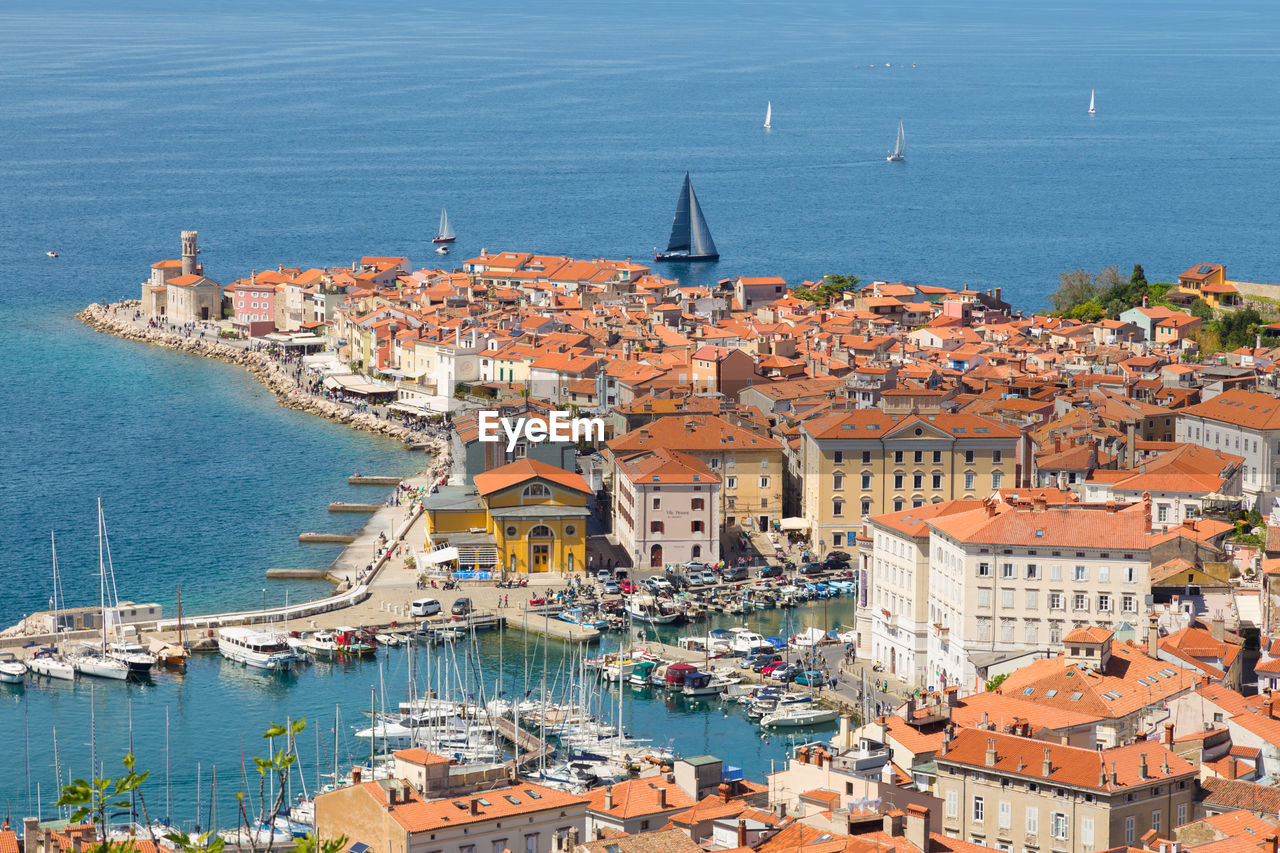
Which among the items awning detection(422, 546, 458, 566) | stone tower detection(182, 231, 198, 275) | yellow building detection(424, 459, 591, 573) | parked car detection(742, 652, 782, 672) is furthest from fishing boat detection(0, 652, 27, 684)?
stone tower detection(182, 231, 198, 275)

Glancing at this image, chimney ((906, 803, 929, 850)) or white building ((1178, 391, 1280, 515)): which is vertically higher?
chimney ((906, 803, 929, 850))

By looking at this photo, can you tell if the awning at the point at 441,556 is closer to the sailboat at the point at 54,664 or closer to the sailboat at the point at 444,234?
A: the sailboat at the point at 54,664

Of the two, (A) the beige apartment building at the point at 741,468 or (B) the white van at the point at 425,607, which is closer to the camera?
(B) the white van at the point at 425,607

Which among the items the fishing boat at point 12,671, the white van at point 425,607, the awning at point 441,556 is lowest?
the fishing boat at point 12,671

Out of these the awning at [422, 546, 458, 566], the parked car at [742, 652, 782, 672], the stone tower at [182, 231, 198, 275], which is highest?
the stone tower at [182, 231, 198, 275]

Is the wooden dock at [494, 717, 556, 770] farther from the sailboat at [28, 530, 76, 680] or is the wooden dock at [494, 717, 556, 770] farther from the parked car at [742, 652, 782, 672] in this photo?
the sailboat at [28, 530, 76, 680]

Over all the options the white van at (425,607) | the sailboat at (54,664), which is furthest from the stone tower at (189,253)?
the sailboat at (54,664)

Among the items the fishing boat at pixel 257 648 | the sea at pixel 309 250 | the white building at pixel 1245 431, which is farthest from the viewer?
the white building at pixel 1245 431

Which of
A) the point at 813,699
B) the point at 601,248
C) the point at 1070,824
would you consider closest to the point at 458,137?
the point at 601,248
